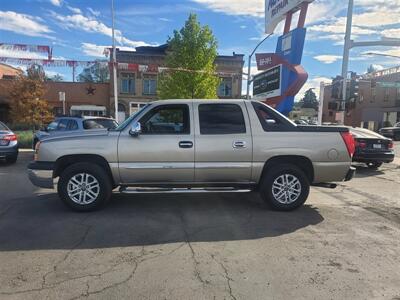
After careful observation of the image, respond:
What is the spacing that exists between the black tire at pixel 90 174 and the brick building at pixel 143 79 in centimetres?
3631

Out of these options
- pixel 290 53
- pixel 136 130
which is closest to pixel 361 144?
pixel 290 53

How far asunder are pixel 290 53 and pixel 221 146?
26.9ft

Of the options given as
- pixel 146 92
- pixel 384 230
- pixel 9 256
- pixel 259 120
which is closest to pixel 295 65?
pixel 259 120

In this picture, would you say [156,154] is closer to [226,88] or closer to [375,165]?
[375,165]

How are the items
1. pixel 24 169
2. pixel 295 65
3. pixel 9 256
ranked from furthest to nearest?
pixel 295 65 → pixel 24 169 → pixel 9 256

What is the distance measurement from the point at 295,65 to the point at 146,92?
103ft

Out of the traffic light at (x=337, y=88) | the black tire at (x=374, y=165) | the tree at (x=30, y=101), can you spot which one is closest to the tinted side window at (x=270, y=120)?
the black tire at (x=374, y=165)

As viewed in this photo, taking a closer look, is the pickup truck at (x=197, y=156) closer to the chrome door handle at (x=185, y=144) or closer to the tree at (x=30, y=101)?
the chrome door handle at (x=185, y=144)

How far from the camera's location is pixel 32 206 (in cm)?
703

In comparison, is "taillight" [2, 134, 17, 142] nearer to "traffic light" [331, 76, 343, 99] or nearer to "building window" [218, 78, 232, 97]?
"traffic light" [331, 76, 343, 99]

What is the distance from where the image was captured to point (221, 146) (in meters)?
6.52

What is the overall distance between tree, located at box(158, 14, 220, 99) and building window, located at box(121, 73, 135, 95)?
1655 centimetres

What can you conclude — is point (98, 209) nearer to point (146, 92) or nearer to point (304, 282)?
point (304, 282)

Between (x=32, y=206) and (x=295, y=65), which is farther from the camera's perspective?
(x=295, y=65)
